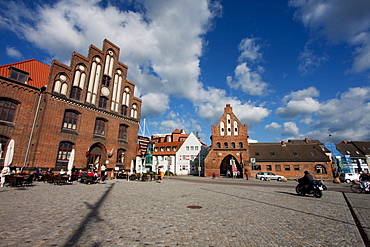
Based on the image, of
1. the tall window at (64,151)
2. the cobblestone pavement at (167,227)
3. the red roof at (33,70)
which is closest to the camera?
the cobblestone pavement at (167,227)

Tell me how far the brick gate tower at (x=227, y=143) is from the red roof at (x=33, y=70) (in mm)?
31823

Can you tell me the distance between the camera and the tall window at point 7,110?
1839 centimetres

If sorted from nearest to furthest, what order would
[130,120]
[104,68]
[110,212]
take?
[110,212] < [104,68] < [130,120]

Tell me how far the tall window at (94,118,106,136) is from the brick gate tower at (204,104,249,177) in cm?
2307

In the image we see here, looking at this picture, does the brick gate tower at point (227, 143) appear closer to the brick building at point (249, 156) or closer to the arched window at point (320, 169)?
the brick building at point (249, 156)

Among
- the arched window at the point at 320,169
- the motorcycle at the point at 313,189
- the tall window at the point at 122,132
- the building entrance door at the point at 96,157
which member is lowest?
the motorcycle at the point at 313,189

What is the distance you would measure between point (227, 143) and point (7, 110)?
3642 centimetres

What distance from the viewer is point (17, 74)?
1980 centimetres

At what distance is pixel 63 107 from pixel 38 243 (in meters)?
21.4

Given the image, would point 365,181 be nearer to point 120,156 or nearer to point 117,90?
point 120,156

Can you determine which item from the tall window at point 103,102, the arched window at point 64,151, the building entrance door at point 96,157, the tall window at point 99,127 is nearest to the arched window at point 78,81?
the tall window at point 103,102

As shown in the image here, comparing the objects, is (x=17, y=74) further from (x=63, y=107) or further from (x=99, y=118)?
(x=99, y=118)

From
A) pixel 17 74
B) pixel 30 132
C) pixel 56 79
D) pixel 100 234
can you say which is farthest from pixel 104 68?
pixel 100 234

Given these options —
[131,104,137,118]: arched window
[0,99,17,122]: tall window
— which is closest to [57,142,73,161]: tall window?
[0,99,17,122]: tall window
